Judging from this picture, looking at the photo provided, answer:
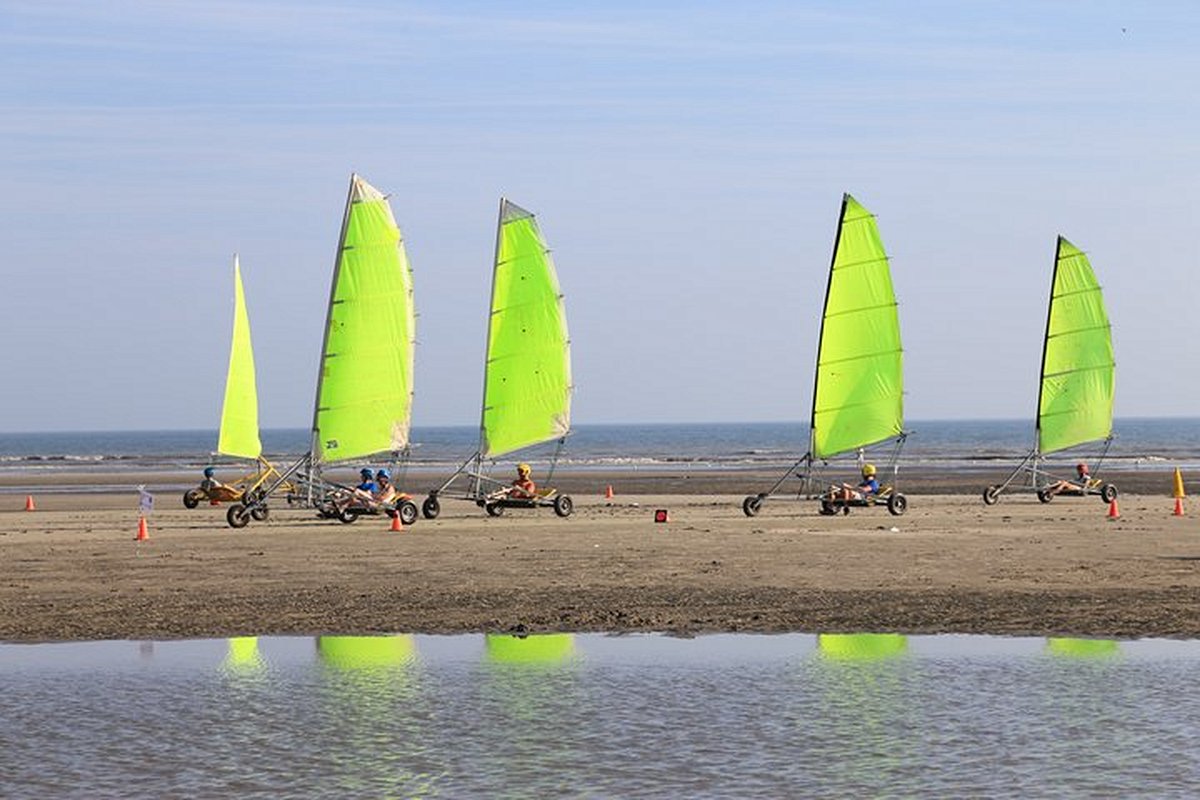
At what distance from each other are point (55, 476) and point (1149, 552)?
233 ft

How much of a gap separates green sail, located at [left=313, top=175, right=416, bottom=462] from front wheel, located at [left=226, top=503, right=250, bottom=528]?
3692 mm

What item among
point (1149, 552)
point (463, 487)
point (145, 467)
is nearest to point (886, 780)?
point (1149, 552)

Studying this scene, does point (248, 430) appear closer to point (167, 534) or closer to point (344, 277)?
point (344, 277)

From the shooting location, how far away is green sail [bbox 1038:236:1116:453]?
5275cm

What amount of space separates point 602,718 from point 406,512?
80.5 feet

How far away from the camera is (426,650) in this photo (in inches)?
733

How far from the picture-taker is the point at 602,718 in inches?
580

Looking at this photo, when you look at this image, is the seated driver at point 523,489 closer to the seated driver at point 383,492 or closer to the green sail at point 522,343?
the green sail at point 522,343

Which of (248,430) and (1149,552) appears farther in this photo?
(248,430)

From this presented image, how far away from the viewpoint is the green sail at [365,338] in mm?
42438

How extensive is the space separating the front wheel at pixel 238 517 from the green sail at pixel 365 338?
12.1 feet

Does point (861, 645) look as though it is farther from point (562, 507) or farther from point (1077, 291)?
point (1077, 291)

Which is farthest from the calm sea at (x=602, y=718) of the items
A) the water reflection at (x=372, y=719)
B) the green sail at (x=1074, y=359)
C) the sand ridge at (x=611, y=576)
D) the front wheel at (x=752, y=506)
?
the green sail at (x=1074, y=359)

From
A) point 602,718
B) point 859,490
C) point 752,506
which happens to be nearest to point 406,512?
point 752,506
